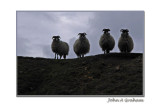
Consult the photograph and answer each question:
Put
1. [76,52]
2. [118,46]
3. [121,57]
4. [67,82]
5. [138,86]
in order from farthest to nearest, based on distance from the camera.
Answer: [76,52] < [118,46] < [121,57] < [67,82] < [138,86]

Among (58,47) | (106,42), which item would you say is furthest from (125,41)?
(58,47)

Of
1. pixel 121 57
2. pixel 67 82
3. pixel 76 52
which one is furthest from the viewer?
pixel 76 52

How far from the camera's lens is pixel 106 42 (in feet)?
84.3

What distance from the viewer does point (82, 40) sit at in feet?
89.6

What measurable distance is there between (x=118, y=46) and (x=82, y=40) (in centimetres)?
380

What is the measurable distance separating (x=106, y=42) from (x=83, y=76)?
31.1 ft

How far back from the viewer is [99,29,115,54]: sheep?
25.8 m

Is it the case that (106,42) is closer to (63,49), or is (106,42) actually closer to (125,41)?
(125,41)

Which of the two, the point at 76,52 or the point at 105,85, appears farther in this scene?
the point at 76,52

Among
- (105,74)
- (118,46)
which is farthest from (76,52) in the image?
(105,74)

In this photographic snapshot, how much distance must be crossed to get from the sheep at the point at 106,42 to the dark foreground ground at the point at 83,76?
211 inches

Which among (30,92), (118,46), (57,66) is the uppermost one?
(118,46)

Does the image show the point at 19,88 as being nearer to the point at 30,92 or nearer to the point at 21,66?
the point at 30,92

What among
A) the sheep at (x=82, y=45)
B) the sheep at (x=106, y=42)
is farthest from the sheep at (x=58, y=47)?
the sheep at (x=106, y=42)
